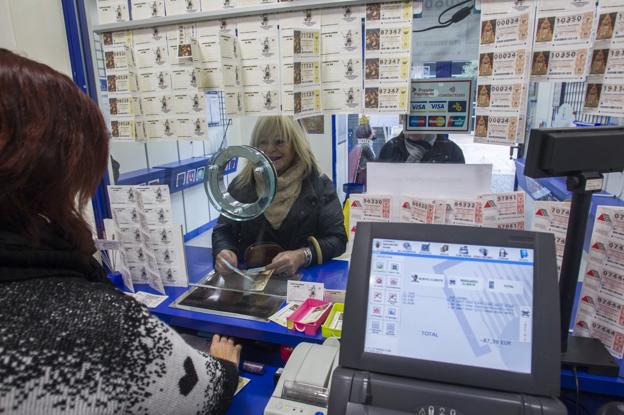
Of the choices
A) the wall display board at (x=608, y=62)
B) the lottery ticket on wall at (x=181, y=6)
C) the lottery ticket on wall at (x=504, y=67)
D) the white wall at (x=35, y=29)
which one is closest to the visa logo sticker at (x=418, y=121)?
the lottery ticket on wall at (x=504, y=67)

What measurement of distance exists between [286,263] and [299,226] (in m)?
0.25

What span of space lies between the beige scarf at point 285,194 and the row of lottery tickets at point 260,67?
0.47 m

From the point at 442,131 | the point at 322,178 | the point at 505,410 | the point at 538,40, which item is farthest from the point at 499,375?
the point at 322,178

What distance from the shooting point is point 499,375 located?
2.29ft

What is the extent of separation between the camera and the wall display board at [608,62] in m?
0.86

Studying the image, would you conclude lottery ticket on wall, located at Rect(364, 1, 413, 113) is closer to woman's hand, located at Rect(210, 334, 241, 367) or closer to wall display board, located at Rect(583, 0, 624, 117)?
wall display board, located at Rect(583, 0, 624, 117)

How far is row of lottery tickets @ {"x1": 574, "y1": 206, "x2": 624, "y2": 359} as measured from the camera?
904mm

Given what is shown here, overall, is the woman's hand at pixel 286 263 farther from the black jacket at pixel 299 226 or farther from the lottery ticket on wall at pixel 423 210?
the lottery ticket on wall at pixel 423 210

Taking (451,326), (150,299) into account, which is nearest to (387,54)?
(451,326)

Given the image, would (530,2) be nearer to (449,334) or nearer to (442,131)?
(442,131)

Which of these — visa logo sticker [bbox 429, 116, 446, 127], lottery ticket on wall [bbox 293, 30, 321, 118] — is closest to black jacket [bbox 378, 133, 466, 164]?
visa logo sticker [bbox 429, 116, 446, 127]

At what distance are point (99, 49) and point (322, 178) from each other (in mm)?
1002

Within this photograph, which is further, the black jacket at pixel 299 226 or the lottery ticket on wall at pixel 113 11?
the black jacket at pixel 299 226

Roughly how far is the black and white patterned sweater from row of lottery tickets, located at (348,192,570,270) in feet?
2.01
